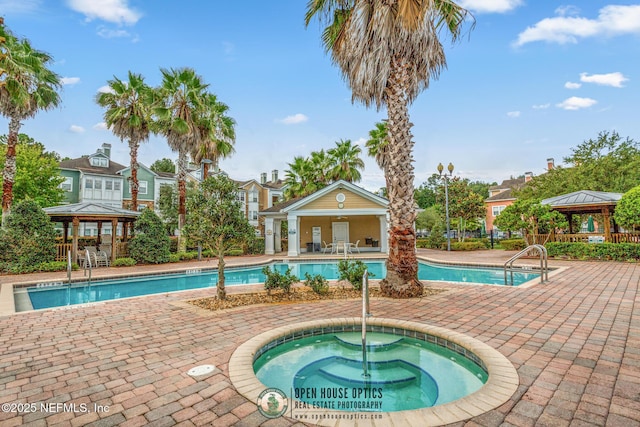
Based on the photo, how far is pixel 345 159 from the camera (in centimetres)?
2506

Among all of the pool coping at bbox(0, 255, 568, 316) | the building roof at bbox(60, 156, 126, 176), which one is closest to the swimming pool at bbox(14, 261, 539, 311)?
the pool coping at bbox(0, 255, 568, 316)

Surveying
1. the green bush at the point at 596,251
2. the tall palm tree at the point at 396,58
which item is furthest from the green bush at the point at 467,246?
the tall palm tree at the point at 396,58

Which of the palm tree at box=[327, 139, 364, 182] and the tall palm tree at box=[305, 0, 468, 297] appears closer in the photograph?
the tall palm tree at box=[305, 0, 468, 297]

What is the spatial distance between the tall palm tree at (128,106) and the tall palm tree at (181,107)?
123 centimetres

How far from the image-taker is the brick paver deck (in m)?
2.60

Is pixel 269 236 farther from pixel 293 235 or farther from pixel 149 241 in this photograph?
pixel 149 241

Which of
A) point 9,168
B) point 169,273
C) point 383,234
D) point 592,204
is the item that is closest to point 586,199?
point 592,204

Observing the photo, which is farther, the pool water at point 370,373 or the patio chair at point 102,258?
the patio chair at point 102,258

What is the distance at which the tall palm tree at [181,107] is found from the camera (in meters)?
17.0

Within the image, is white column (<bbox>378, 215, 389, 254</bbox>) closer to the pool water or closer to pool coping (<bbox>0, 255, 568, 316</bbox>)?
pool coping (<bbox>0, 255, 568, 316</bbox>)

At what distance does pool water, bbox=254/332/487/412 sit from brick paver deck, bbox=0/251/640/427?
58 cm

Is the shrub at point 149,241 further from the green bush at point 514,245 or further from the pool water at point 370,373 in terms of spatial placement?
the green bush at point 514,245

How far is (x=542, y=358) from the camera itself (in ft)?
12.1

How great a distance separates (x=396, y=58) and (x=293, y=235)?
14650mm
